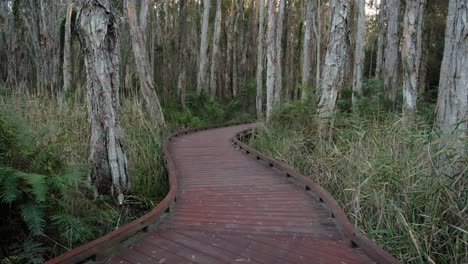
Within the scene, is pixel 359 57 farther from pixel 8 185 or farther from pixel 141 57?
pixel 8 185

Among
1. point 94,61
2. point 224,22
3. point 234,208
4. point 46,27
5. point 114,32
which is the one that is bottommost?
point 234,208

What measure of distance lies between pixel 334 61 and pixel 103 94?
4.88 metres

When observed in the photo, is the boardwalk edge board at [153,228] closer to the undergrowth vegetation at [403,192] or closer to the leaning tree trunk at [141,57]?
the undergrowth vegetation at [403,192]

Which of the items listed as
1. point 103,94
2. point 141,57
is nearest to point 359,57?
point 141,57

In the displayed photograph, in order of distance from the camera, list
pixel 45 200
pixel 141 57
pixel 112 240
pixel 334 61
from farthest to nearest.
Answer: pixel 141 57, pixel 334 61, pixel 45 200, pixel 112 240

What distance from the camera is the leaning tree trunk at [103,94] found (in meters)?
4.93

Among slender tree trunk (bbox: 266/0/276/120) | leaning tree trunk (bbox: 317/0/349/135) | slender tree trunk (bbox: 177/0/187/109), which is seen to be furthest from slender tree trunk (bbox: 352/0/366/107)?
slender tree trunk (bbox: 177/0/187/109)

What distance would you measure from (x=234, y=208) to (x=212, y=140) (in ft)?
20.9

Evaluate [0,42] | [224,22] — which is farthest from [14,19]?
[224,22]

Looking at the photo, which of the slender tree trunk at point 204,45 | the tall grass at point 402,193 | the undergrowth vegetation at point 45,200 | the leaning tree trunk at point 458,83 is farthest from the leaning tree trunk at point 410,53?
the slender tree trunk at point 204,45

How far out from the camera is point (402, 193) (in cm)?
400

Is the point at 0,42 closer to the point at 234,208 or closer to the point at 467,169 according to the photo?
the point at 234,208

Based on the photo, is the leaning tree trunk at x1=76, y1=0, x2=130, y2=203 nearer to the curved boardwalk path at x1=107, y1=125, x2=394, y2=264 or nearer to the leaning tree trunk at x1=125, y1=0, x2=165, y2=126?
the curved boardwalk path at x1=107, y1=125, x2=394, y2=264

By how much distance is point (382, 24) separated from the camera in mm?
21109
